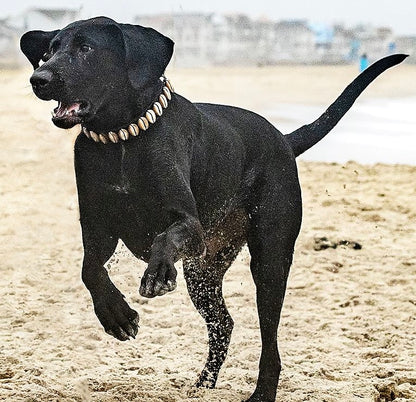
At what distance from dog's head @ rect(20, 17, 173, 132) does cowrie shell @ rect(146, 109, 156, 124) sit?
43 millimetres

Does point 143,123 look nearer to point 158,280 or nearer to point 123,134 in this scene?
point 123,134

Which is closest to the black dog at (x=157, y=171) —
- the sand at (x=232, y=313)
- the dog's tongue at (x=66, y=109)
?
the dog's tongue at (x=66, y=109)

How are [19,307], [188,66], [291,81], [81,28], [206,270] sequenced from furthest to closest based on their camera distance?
[291,81], [188,66], [19,307], [206,270], [81,28]

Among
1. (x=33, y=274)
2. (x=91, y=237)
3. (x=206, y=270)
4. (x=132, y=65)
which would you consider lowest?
(x=33, y=274)

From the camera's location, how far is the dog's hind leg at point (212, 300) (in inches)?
134

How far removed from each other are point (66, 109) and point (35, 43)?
386mm

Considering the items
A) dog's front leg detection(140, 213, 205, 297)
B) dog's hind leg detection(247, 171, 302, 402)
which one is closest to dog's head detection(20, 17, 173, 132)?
dog's front leg detection(140, 213, 205, 297)

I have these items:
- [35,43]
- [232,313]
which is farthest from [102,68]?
[232,313]

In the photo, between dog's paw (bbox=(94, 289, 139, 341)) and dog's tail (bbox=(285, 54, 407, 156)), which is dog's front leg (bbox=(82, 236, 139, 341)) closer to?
dog's paw (bbox=(94, 289, 139, 341))

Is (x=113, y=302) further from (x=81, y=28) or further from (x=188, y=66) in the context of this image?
(x=188, y=66)

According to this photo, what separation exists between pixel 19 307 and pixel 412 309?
204 centimetres

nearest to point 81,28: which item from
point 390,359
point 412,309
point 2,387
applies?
point 2,387

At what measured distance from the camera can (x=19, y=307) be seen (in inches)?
185

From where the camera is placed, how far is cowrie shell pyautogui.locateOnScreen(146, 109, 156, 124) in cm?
273
